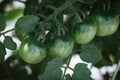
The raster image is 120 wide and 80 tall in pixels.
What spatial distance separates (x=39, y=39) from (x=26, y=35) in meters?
0.04

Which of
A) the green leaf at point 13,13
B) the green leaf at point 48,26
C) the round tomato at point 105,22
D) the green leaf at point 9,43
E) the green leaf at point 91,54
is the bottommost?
the green leaf at point 13,13

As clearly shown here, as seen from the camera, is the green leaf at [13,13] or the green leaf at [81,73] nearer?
the green leaf at [81,73]

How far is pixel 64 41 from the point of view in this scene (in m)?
0.80

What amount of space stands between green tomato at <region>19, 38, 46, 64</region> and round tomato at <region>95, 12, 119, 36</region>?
146 millimetres

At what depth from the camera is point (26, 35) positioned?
0.82 m

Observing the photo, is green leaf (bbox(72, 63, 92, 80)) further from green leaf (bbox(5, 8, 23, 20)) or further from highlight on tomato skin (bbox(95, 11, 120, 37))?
green leaf (bbox(5, 8, 23, 20))

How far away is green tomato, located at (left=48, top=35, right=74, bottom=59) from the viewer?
80 centimetres

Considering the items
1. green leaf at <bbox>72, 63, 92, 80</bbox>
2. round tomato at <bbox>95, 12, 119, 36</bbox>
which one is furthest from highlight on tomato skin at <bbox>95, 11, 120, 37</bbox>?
green leaf at <bbox>72, 63, 92, 80</bbox>

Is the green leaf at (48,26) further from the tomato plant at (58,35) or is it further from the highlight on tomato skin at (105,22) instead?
the highlight on tomato skin at (105,22)

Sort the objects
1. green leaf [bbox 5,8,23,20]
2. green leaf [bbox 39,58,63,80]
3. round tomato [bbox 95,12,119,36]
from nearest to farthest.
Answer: green leaf [bbox 39,58,63,80] < round tomato [bbox 95,12,119,36] < green leaf [bbox 5,8,23,20]

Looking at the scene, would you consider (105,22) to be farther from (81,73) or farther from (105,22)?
(81,73)

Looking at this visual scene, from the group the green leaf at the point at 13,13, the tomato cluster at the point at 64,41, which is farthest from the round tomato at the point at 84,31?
the green leaf at the point at 13,13

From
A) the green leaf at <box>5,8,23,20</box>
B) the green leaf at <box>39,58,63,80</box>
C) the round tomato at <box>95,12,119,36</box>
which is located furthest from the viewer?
the green leaf at <box>5,8,23,20</box>

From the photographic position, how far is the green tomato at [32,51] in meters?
0.79
